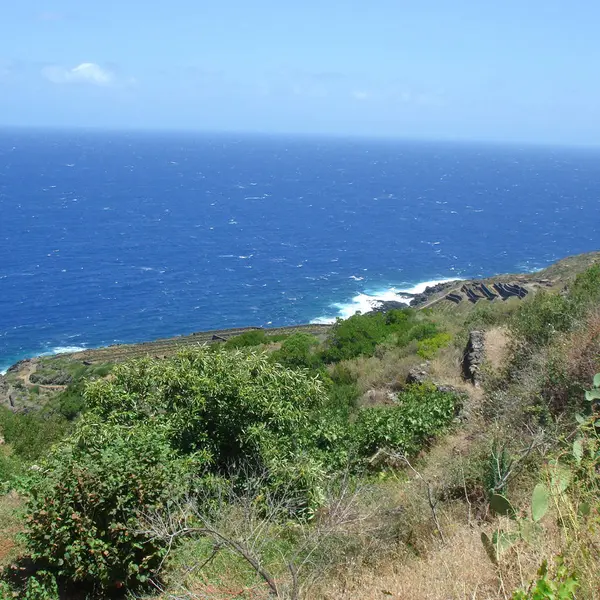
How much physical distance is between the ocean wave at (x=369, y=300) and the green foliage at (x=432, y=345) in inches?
1186

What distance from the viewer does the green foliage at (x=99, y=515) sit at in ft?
27.5

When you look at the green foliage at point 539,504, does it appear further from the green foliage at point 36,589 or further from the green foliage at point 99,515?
the green foliage at point 36,589

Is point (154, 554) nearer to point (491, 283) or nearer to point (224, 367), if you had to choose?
point (224, 367)

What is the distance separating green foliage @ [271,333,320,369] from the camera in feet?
88.6

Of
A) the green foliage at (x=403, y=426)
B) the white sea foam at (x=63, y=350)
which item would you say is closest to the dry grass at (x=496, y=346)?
the green foliage at (x=403, y=426)

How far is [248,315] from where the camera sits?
57.0m

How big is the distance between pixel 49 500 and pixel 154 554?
1.65 metres

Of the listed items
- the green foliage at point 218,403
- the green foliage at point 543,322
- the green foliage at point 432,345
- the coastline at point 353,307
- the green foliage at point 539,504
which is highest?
the green foliage at point 539,504

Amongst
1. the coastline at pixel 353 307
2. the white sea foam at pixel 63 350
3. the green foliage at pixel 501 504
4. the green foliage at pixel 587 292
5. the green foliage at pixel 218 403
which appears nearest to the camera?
the green foliage at pixel 501 504

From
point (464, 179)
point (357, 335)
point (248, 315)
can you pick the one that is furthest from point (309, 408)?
point (464, 179)

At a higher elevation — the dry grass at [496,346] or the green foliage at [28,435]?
the dry grass at [496,346]

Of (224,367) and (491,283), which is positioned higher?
(224,367)

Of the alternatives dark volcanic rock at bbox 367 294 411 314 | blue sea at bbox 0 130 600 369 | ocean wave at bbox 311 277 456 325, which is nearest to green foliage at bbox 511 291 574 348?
ocean wave at bbox 311 277 456 325

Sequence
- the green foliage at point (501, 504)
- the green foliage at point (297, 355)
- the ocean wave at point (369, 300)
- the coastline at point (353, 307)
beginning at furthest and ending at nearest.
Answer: the ocean wave at point (369, 300) < the coastline at point (353, 307) < the green foliage at point (297, 355) < the green foliage at point (501, 504)
